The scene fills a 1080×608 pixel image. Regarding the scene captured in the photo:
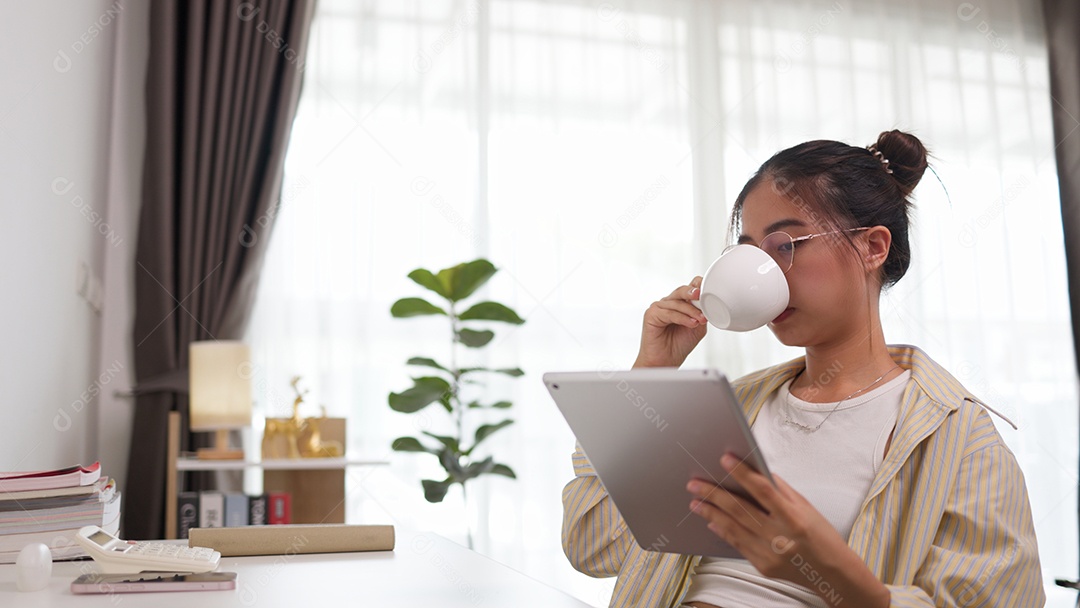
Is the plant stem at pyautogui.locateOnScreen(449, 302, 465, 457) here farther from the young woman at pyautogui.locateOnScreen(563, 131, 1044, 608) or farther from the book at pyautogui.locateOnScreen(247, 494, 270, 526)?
the young woman at pyautogui.locateOnScreen(563, 131, 1044, 608)

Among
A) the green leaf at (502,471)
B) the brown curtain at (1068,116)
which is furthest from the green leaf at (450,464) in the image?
the brown curtain at (1068,116)

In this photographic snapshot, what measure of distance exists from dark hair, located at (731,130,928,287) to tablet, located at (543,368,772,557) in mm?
504

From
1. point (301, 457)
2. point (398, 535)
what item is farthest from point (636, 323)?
point (398, 535)

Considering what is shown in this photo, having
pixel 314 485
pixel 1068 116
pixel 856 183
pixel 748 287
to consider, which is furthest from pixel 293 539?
pixel 1068 116

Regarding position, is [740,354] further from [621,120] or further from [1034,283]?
[1034,283]

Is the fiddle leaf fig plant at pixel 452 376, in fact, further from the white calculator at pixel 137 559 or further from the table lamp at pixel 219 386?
the white calculator at pixel 137 559

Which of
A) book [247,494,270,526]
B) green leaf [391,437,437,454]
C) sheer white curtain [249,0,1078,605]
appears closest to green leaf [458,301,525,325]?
sheer white curtain [249,0,1078,605]

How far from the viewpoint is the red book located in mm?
2482

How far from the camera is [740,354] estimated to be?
3471 millimetres

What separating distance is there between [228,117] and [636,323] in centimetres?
162

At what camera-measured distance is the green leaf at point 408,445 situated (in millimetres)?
2793

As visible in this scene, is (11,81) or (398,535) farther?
(11,81)

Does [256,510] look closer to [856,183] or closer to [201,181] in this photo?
[201,181]

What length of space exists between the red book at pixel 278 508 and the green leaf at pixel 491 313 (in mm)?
784
